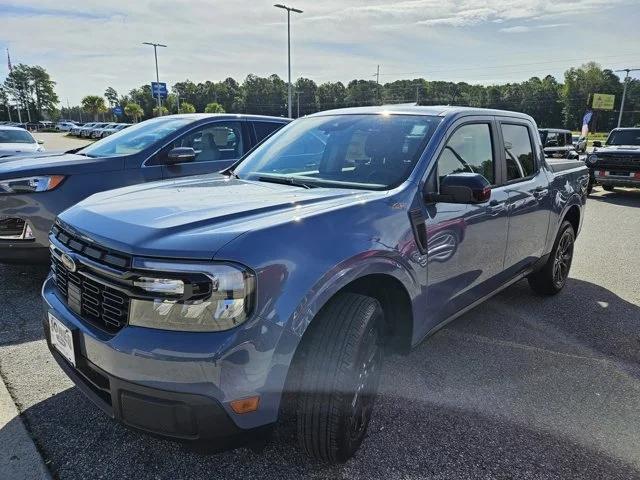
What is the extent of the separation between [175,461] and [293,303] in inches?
44.2

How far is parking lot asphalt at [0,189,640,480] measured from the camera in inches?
93.6

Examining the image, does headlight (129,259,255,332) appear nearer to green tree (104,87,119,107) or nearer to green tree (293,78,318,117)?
green tree (293,78,318,117)

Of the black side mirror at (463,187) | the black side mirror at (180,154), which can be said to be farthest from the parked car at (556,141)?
the black side mirror at (463,187)

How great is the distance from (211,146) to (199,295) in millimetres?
4092

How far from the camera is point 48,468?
Answer: 2.31 metres

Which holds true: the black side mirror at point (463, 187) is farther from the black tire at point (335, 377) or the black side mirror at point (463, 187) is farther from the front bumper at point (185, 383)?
the front bumper at point (185, 383)

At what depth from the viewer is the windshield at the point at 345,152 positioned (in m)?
2.89

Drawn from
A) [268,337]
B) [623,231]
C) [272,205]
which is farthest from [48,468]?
[623,231]

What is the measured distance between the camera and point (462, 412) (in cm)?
288

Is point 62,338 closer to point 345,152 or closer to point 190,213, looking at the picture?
point 190,213

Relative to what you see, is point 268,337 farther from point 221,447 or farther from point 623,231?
point 623,231

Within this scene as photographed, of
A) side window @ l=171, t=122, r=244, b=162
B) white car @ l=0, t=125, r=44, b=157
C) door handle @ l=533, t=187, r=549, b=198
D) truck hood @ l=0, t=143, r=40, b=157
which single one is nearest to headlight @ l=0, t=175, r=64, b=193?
side window @ l=171, t=122, r=244, b=162

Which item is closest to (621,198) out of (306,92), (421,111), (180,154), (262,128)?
(262,128)

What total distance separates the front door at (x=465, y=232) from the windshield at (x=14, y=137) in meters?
12.5
